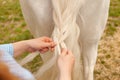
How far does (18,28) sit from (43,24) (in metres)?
1.41

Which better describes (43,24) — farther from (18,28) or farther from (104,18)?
(18,28)

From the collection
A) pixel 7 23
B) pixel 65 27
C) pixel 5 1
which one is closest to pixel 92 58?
pixel 65 27

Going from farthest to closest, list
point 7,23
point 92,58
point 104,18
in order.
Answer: point 7,23 < point 92,58 < point 104,18

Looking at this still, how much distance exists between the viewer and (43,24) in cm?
142

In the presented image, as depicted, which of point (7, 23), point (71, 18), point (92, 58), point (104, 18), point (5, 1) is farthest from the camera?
point (5, 1)

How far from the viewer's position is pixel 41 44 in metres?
1.40

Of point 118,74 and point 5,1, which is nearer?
point 118,74

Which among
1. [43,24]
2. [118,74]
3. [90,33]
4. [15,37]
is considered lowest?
[118,74]

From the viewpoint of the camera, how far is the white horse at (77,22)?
137 centimetres

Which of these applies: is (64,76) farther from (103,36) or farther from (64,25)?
(103,36)

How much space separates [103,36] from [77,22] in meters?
1.18

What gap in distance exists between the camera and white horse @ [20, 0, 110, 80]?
1370 millimetres

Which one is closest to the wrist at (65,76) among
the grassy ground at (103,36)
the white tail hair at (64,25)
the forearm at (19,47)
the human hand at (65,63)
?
the human hand at (65,63)

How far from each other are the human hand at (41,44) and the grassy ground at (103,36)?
892 mm
